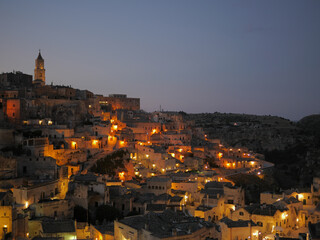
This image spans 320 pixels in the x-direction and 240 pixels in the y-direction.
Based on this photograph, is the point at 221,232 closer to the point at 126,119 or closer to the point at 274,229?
the point at 274,229

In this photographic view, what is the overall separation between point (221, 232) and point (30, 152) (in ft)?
69.3

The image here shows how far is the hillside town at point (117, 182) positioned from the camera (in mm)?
23641

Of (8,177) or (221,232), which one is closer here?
(221,232)

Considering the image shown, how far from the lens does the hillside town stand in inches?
931

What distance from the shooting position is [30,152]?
1406 inches

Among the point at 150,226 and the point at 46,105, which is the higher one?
the point at 46,105

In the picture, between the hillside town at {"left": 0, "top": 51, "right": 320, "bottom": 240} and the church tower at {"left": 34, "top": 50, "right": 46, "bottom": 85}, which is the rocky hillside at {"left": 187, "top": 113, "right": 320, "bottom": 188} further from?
the church tower at {"left": 34, "top": 50, "right": 46, "bottom": 85}

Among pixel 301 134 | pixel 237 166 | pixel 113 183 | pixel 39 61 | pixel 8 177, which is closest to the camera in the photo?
pixel 8 177

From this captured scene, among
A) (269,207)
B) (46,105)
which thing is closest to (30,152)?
(46,105)

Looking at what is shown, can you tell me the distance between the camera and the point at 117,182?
34.7 m

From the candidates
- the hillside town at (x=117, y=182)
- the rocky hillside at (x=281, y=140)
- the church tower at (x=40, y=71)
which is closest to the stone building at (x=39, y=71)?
the church tower at (x=40, y=71)

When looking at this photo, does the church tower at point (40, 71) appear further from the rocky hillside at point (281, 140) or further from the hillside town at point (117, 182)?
the rocky hillside at point (281, 140)

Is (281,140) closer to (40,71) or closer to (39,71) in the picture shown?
(40,71)

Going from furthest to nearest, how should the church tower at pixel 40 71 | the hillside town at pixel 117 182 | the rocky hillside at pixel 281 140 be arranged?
the rocky hillside at pixel 281 140
the church tower at pixel 40 71
the hillside town at pixel 117 182
